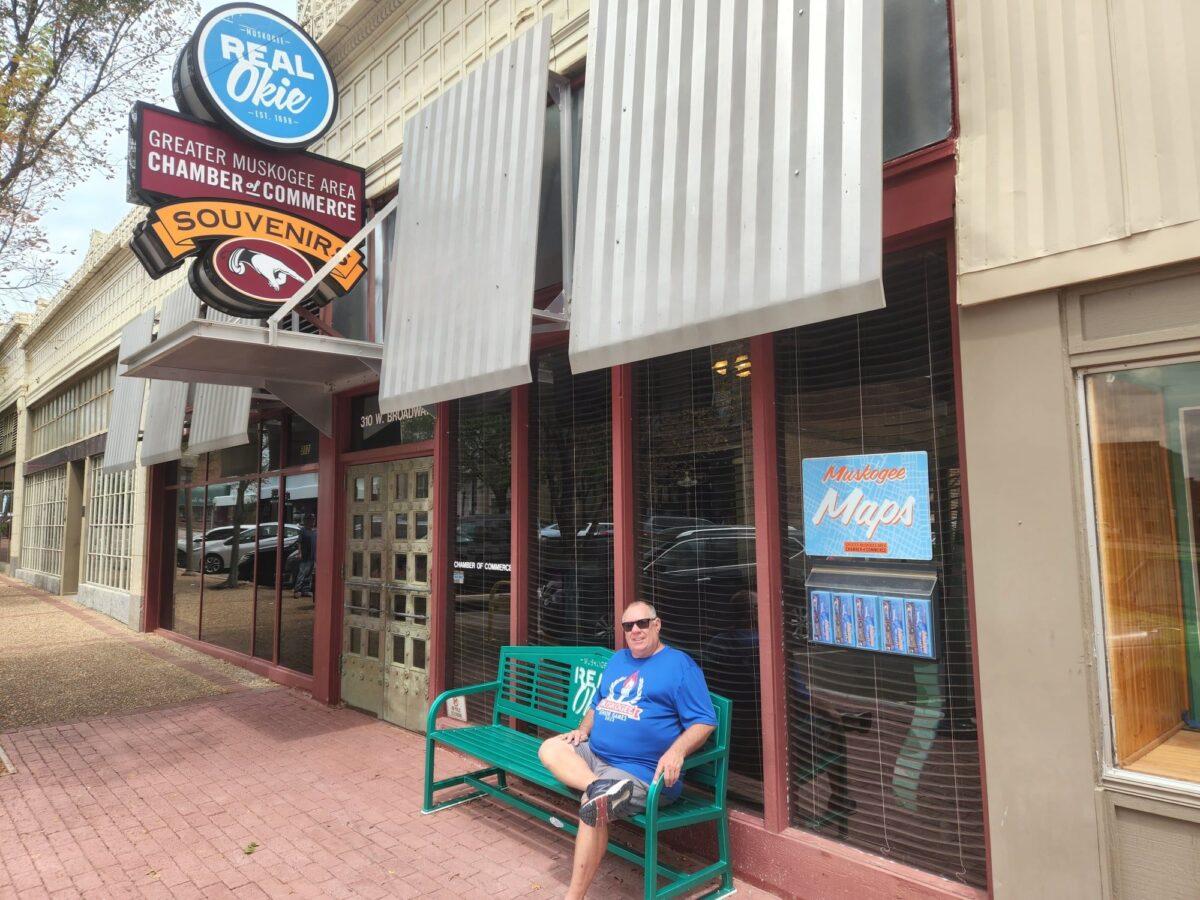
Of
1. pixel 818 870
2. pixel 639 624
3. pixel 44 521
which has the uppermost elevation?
pixel 44 521

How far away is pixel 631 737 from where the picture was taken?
136 inches

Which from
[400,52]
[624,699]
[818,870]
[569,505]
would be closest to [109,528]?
[400,52]

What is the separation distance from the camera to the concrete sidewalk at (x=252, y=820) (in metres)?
3.70

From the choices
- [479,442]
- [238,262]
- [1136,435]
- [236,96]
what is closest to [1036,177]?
[1136,435]

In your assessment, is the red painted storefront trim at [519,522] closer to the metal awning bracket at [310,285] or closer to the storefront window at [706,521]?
the storefront window at [706,521]

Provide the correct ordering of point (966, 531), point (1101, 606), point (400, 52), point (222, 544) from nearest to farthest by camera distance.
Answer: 1. point (1101, 606)
2. point (966, 531)
3. point (400, 52)
4. point (222, 544)

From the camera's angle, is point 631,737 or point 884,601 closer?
point 884,601

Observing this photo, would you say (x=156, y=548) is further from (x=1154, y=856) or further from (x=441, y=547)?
(x=1154, y=856)

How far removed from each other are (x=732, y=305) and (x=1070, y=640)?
174cm

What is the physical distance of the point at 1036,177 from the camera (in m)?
2.81

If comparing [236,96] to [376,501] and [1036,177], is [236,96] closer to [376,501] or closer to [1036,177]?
[376,501]

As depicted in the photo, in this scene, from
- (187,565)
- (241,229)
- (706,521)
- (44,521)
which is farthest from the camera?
(44,521)

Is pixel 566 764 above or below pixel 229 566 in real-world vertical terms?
below

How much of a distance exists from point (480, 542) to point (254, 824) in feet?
7.35
